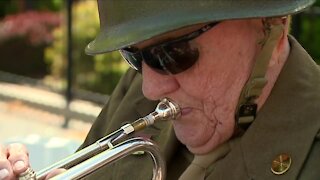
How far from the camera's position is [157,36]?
1.91m

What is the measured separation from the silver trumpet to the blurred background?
308 centimetres

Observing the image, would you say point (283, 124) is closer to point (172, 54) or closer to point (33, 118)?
point (172, 54)

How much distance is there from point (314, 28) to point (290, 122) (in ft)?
11.4

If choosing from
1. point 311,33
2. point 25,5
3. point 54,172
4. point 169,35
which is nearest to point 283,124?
point 169,35

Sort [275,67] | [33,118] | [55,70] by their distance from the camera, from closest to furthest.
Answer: [275,67] → [33,118] → [55,70]

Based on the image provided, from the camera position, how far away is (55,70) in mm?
7613

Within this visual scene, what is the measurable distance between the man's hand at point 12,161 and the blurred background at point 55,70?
10.4 ft

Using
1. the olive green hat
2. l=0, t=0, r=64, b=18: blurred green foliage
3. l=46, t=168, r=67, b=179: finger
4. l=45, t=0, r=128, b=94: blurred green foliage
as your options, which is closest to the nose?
the olive green hat

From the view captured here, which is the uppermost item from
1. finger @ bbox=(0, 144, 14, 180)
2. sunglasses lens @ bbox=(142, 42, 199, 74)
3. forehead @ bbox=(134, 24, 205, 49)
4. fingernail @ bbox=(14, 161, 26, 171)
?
forehead @ bbox=(134, 24, 205, 49)

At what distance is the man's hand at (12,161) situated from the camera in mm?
2104

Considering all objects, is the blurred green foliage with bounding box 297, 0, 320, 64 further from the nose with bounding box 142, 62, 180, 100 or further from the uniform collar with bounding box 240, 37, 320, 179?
the nose with bounding box 142, 62, 180, 100

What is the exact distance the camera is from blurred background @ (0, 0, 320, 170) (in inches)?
254

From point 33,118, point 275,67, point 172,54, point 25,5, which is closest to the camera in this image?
point 172,54

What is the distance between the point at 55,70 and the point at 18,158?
5488 mm
